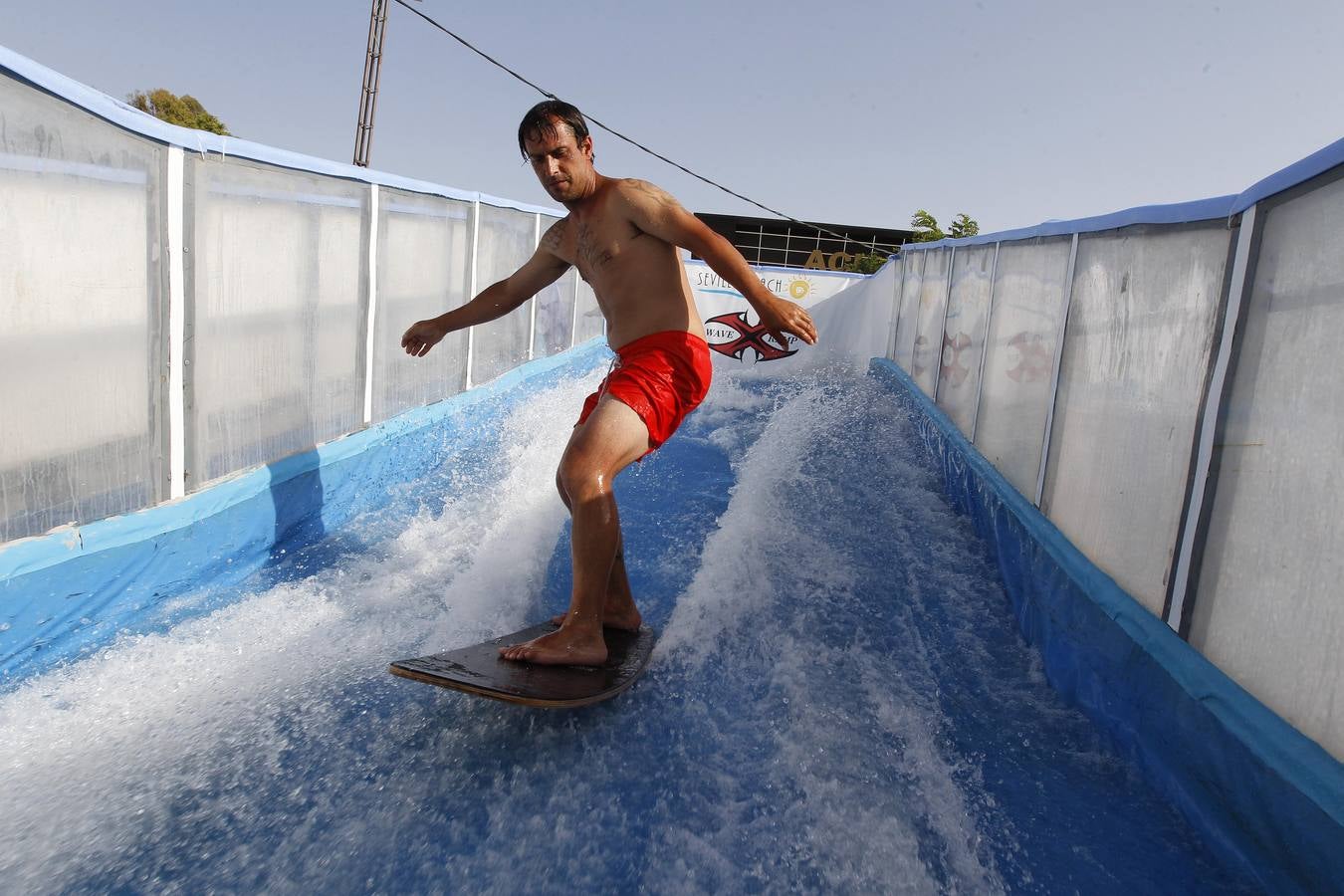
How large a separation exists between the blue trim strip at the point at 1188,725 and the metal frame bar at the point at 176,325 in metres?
3.28

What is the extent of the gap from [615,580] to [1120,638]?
5.17 ft

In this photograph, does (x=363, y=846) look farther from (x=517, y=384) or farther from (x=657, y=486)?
(x=517, y=384)

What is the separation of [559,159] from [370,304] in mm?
2436

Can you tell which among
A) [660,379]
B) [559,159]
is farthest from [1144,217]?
[559,159]

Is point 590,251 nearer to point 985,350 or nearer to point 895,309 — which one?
point 985,350

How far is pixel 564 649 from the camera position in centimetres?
267

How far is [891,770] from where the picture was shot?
2385mm

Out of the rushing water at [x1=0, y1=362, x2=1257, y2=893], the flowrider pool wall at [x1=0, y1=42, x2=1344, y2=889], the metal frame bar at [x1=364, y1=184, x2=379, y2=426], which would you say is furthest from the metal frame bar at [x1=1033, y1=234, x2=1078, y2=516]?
the metal frame bar at [x1=364, y1=184, x2=379, y2=426]

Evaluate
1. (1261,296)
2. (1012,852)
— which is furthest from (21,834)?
(1261,296)

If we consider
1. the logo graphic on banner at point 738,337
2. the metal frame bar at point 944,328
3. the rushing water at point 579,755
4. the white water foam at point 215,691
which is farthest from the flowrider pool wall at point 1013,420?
→ the logo graphic on banner at point 738,337

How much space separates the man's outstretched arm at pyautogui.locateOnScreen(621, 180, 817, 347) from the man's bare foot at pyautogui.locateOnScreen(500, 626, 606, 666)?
3.48ft

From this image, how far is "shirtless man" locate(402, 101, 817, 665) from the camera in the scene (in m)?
2.67

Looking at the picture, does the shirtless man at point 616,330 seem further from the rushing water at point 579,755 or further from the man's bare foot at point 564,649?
the rushing water at point 579,755

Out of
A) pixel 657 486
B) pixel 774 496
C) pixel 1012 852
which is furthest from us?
pixel 657 486
